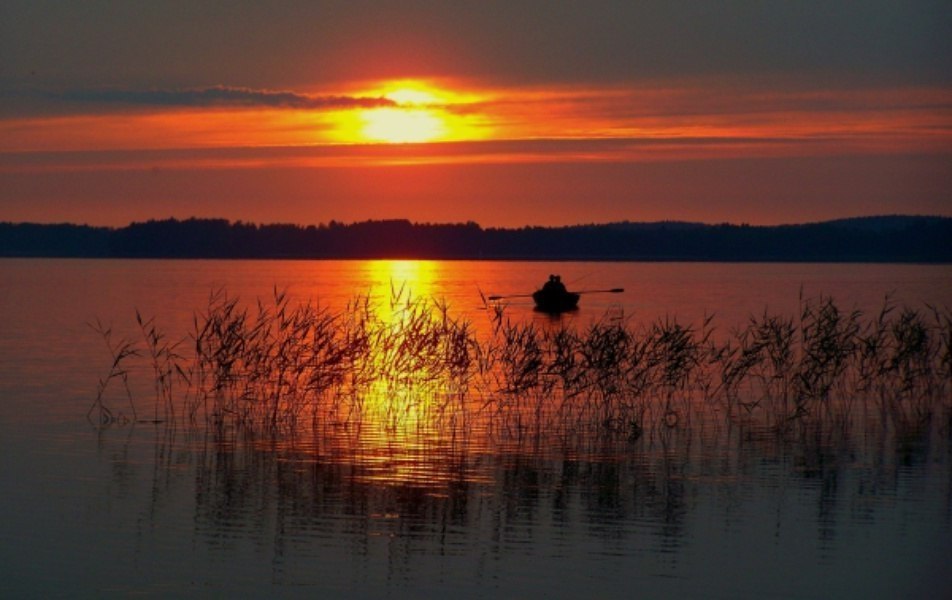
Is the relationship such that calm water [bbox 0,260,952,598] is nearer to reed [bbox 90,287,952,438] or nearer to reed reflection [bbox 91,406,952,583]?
reed reflection [bbox 91,406,952,583]

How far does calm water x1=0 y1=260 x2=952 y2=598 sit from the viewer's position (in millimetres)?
15484

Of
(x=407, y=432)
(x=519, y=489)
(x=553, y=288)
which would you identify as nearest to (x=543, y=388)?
(x=407, y=432)

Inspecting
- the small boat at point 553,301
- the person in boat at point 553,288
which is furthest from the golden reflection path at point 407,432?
the person in boat at point 553,288

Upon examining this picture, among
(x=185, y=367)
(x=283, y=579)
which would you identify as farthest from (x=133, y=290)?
(x=283, y=579)

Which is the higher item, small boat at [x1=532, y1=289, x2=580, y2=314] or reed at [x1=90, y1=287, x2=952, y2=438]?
small boat at [x1=532, y1=289, x2=580, y2=314]

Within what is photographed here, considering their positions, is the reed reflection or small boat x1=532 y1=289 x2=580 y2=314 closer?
the reed reflection

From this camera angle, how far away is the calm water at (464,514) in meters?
15.5

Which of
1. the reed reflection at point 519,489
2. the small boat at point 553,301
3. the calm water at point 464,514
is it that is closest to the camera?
the calm water at point 464,514

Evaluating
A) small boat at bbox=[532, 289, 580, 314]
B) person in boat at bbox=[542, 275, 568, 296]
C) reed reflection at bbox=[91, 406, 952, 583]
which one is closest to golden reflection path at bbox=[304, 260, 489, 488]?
reed reflection at bbox=[91, 406, 952, 583]

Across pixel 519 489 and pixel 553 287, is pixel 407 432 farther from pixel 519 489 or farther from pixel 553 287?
pixel 553 287

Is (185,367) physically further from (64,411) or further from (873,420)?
(873,420)

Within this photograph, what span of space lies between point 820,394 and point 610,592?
16828 millimetres

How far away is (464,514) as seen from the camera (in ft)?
61.7

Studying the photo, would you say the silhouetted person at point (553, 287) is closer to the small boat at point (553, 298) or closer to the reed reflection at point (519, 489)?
the small boat at point (553, 298)
